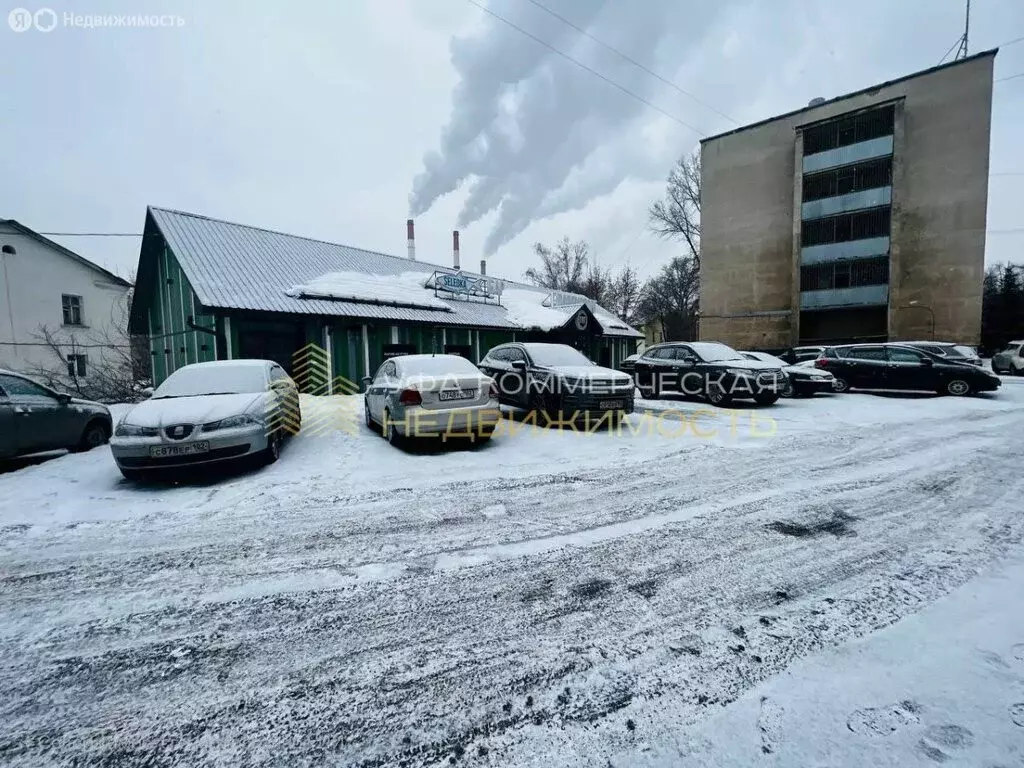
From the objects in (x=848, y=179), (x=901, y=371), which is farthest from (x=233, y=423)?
(x=848, y=179)

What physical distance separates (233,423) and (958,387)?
55.5ft

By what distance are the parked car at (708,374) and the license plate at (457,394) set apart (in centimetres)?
726

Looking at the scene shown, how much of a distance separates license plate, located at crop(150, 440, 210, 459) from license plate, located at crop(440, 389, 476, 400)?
2.92 meters

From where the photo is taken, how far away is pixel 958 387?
11.9 meters

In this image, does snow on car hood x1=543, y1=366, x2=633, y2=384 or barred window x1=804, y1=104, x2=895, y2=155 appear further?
barred window x1=804, y1=104, x2=895, y2=155

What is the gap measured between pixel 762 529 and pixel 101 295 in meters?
36.8

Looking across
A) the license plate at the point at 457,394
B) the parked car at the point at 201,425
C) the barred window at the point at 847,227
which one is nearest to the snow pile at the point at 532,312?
the license plate at the point at 457,394

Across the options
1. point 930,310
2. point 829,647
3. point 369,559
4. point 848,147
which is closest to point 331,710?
point 369,559

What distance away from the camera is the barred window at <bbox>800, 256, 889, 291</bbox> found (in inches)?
1080

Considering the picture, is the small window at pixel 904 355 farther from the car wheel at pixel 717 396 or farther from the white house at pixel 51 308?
the white house at pixel 51 308

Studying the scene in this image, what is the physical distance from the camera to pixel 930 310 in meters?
25.9

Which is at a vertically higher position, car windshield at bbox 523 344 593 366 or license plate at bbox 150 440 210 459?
car windshield at bbox 523 344 593 366

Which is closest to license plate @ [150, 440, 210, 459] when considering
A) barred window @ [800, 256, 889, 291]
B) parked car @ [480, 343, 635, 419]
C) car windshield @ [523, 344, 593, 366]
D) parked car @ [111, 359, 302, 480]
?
parked car @ [111, 359, 302, 480]

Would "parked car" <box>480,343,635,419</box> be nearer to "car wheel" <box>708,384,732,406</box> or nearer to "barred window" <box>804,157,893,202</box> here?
"car wheel" <box>708,384,732,406</box>
